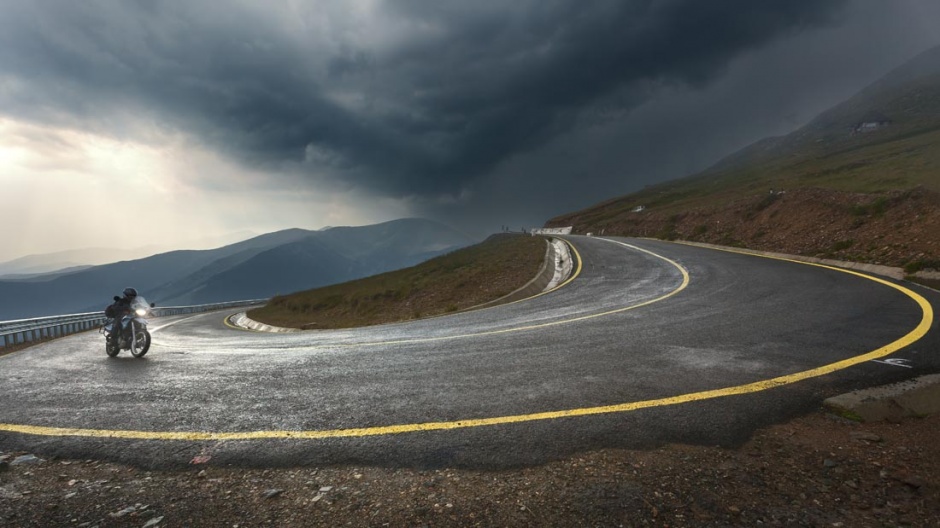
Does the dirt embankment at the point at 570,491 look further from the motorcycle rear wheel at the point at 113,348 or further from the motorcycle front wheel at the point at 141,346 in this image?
the motorcycle rear wheel at the point at 113,348

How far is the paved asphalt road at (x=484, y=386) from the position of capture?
12.3 ft

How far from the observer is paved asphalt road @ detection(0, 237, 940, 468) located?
3744 mm

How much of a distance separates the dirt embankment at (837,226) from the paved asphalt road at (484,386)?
250 inches

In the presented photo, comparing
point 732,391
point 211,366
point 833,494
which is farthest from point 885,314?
point 211,366

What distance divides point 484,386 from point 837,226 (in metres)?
22.1

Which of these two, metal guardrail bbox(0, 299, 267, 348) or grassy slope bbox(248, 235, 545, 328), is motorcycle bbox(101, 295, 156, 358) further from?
grassy slope bbox(248, 235, 545, 328)

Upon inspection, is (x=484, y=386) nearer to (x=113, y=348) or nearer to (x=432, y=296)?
(x=113, y=348)

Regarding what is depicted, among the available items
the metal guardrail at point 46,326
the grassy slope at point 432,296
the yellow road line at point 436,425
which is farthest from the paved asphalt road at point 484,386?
the metal guardrail at point 46,326

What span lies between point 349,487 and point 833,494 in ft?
10.9

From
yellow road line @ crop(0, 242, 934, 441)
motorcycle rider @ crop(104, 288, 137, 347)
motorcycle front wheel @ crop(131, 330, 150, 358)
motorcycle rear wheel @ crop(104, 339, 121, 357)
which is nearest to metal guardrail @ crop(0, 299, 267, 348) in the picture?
motorcycle rider @ crop(104, 288, 137, 347)

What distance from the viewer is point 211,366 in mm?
7285

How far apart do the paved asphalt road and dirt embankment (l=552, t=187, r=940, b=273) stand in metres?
6.35

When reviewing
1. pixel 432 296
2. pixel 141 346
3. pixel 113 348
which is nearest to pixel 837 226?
pixel 432 296

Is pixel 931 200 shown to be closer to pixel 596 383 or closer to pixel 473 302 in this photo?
pixel 473 302
